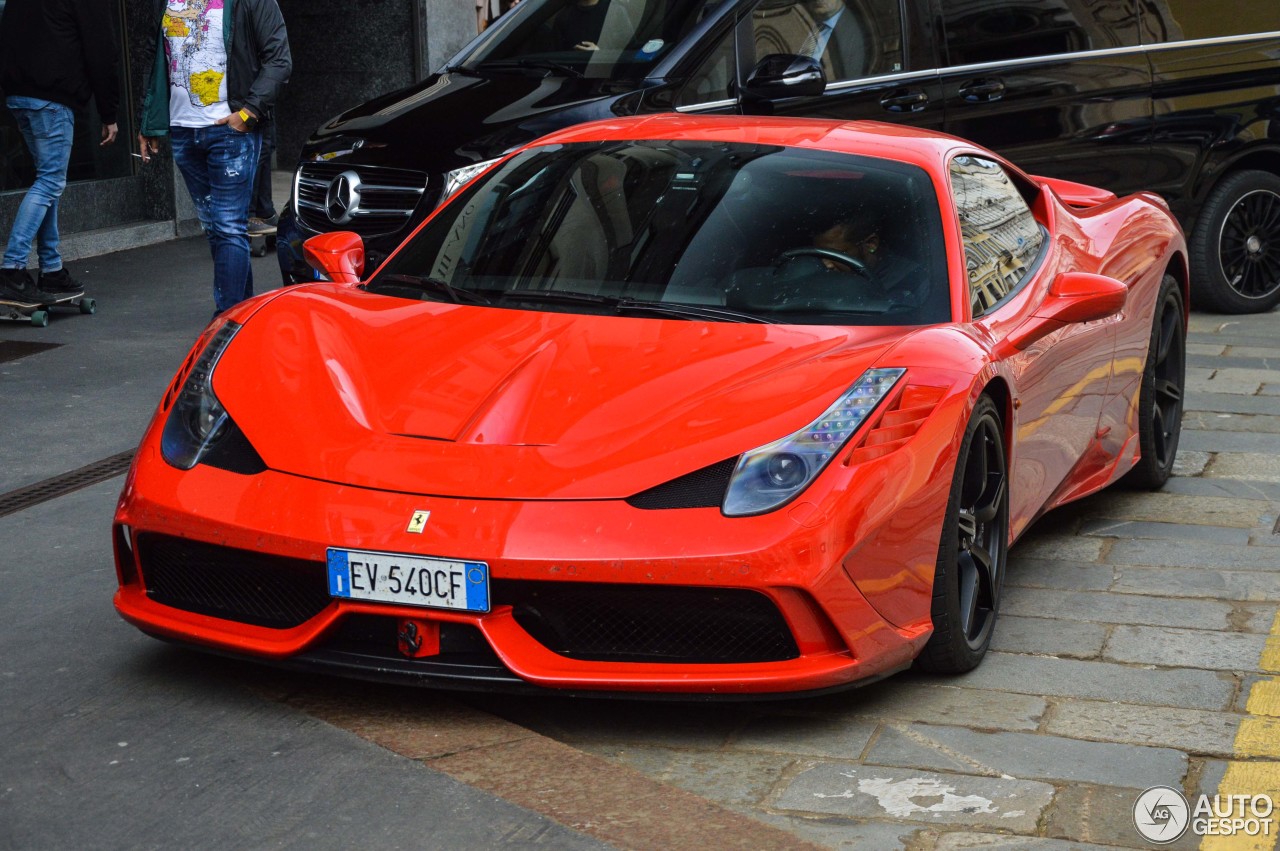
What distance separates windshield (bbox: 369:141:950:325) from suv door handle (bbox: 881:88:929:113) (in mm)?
3845

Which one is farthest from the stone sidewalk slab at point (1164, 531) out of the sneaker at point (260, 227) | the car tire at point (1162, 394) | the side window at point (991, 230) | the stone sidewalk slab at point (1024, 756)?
the sneaker at point (260, 227)

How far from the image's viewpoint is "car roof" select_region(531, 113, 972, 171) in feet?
16.1

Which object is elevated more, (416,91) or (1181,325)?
(416,91)

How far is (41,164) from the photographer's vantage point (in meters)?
8.81

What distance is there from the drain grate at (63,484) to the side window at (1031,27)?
473 cm

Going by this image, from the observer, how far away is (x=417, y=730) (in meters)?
3.78

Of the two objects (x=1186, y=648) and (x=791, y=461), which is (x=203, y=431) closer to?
(x=791, y=461)

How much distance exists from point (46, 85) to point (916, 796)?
6.69 meters

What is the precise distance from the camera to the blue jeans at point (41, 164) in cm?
867

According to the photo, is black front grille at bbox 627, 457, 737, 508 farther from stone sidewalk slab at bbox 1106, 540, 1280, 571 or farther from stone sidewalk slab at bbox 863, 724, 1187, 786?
stone sidewalk slab at bbox 1106, 540, 1280, 571

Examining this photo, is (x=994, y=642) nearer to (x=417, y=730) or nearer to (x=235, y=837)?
(x=417, y=730)

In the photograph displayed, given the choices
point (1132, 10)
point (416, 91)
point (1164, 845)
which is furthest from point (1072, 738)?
point (1132, 10)

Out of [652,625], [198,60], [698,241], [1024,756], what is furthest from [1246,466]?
[198,60]

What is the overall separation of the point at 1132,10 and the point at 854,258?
5.49 m
